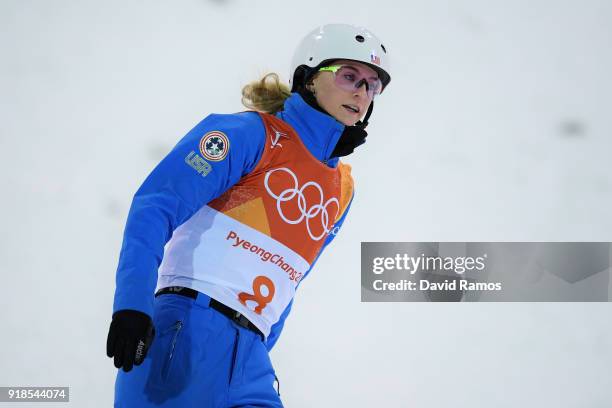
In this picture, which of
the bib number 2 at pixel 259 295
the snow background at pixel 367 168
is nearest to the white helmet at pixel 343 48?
the bib number 2 at pixel 259 295

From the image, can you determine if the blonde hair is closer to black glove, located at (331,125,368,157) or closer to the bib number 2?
black glove, located at (331,125,368,157)

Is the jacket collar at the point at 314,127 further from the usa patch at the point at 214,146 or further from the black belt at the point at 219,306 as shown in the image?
the black belt at the point at 219,306

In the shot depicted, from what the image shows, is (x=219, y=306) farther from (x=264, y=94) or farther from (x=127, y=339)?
(x=264, y=94)

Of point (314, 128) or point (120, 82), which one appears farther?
point (120, 82)

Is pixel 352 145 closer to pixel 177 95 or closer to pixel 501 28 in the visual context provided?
pixel 177 95

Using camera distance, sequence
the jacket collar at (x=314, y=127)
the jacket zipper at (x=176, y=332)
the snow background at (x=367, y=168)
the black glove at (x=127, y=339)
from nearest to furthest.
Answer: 1. the black glove at (x=127, y=339)
2. the jacket zipper at (x=176, y=332)
3. the jacket collar at (x=314, y=127)
4. the snow background at (x=367, y=168)

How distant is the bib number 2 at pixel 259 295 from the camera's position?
146 cm

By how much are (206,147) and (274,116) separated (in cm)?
28

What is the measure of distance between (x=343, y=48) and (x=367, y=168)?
1356mm

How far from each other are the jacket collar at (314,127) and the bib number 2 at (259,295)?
34 cm

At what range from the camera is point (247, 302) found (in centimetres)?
147

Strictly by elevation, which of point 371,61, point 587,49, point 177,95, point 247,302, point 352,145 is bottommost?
point 247,302

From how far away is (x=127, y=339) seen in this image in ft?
3.83

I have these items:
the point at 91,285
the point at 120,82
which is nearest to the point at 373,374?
the point at 91,285
